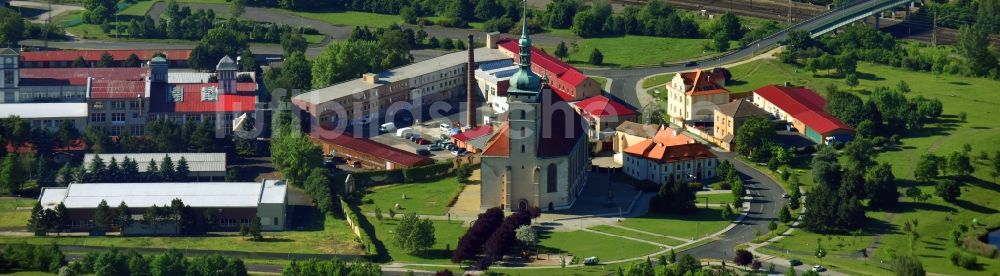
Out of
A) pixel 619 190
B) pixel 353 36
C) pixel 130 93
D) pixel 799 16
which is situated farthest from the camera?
pixel 799 16

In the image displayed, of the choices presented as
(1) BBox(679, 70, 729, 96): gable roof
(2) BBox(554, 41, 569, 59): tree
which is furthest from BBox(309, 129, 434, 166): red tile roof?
(2) BBox(554, 41, 569, 59): tree

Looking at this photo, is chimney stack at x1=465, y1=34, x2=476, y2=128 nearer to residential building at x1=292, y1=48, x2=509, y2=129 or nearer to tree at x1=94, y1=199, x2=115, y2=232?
residential building at x1=292, y1=48, x2=509, y2=129

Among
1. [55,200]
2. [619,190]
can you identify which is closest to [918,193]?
[619,190]

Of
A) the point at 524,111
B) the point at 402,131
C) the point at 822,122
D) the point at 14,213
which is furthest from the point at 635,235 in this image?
the point at 14,213

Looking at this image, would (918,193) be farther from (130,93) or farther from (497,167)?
(130,93)

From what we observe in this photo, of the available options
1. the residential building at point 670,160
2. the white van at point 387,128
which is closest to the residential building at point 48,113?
the white van at point 387,128

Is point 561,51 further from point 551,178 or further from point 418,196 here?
point 551,178
